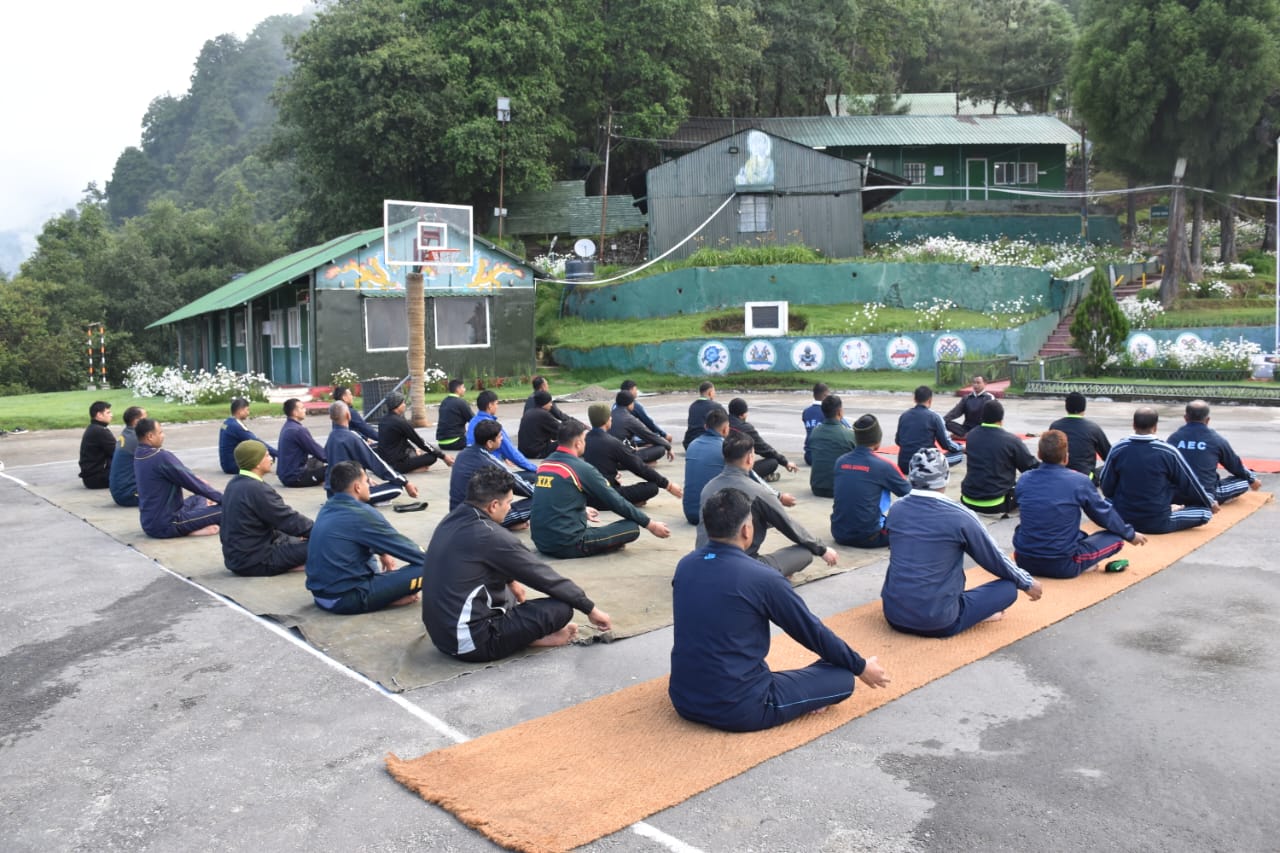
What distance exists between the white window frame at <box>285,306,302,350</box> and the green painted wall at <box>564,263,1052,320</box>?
11719mm

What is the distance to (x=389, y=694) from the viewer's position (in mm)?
6191

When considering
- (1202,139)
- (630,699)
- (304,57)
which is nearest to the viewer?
(630,699)

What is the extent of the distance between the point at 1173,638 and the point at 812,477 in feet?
19.3

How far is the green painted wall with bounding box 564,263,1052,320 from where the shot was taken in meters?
34.2

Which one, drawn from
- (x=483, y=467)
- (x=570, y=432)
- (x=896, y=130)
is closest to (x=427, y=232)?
(x=483, y=467)

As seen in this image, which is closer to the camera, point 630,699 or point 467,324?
point 630,699

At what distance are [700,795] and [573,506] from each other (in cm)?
472

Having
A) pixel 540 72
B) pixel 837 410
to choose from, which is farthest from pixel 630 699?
pixel 540 72

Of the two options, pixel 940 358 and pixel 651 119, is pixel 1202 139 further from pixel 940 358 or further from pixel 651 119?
pixel 651 119

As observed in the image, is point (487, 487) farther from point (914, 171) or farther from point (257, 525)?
point (914, 171)

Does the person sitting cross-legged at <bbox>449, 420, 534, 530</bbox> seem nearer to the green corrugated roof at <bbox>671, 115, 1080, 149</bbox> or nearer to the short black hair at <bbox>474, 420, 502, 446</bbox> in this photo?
the short black hair at <bbox>474, 420, 502, 446</bbox>

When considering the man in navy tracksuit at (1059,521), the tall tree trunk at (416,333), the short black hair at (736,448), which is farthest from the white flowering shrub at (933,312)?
the short black hair at (736,448)

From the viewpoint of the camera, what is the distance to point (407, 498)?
42.9ft

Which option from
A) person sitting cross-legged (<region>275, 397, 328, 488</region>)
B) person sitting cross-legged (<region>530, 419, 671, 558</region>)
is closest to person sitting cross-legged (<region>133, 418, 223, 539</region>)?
person sitting cross-legged (<region>275, 397, 328, 488</region>)
